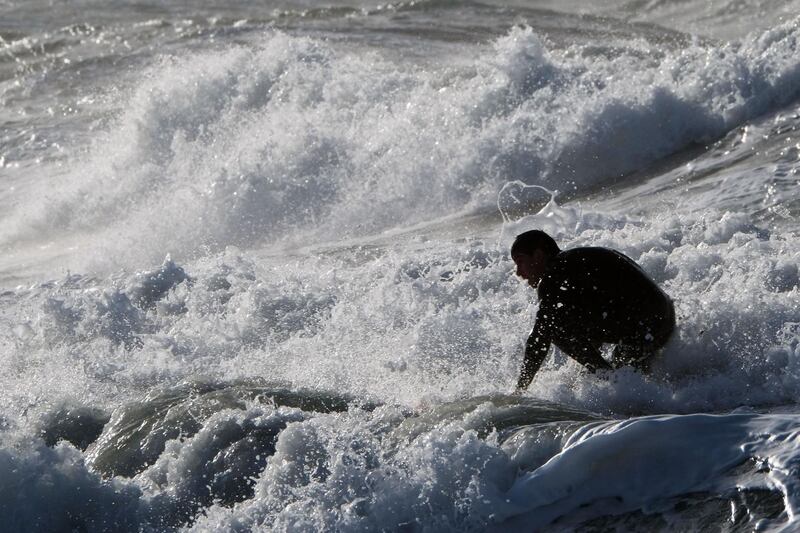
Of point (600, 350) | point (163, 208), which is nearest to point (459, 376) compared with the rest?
point (600, 350)

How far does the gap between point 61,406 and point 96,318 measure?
2095mm

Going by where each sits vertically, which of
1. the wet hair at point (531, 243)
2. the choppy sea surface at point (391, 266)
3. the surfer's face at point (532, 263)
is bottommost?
the choppy sea surface at point (391, 266)

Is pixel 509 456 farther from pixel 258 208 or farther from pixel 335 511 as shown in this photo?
pixel 258 208

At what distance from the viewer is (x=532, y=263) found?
6.20 m

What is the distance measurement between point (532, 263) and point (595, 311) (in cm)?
45

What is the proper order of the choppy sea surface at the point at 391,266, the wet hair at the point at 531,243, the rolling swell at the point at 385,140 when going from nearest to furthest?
the choppy sea surface at the point at 391,266 → the wet hair at the point at 531,243 → the rolling swell at the point at 385,140

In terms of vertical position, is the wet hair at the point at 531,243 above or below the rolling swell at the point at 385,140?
above

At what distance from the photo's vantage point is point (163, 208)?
12609 millimetres

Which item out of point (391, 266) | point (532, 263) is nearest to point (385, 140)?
point (391, 266)

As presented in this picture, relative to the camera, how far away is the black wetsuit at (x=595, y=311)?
6168 millimetres

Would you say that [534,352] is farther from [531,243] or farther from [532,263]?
[531,243]

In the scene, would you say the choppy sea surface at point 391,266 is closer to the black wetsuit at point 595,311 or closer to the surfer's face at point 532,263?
the black wetsuit at point 595,311

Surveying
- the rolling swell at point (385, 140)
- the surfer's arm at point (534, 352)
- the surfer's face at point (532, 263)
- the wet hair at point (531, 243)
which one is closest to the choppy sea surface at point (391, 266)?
the rolling swell at point (385, 140)

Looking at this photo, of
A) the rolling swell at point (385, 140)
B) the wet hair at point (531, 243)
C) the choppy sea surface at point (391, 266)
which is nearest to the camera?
the choppy sea surface at point (391, 266)
